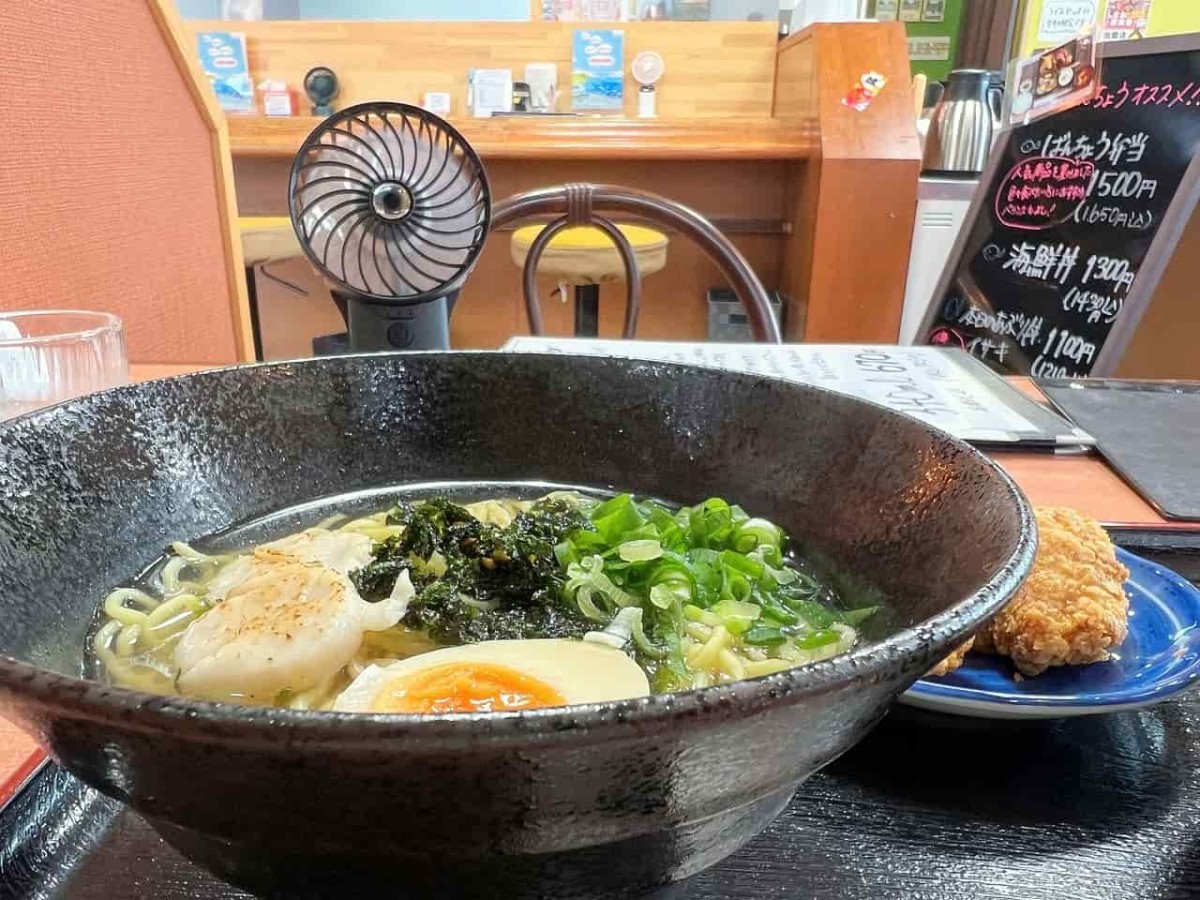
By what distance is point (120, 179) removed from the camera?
216 cm

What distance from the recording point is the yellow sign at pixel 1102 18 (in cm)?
695

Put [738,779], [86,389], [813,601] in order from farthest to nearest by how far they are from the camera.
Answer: [86,389], [813,601], [738,779]

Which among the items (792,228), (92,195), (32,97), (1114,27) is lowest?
(792,228)

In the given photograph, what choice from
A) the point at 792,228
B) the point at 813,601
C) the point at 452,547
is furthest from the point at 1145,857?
the point at 792,228

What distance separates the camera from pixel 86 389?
1344mm

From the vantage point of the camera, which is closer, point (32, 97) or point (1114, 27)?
point (32, 97)

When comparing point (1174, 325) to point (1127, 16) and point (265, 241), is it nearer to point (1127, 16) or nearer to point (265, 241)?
point (265, 241)

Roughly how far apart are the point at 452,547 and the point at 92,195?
177 centimetres

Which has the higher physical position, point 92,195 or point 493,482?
point 92,195

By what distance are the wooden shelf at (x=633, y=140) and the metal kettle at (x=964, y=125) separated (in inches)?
25.3

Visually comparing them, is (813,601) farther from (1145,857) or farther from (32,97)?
(32,97)

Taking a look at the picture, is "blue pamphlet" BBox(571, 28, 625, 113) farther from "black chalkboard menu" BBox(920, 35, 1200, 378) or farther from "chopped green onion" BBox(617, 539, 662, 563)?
"chopped green onion" BBox(617, 539, 662, 563)

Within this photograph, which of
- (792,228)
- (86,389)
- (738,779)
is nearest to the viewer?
(738,779)

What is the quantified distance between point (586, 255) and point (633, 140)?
0.92 metres
